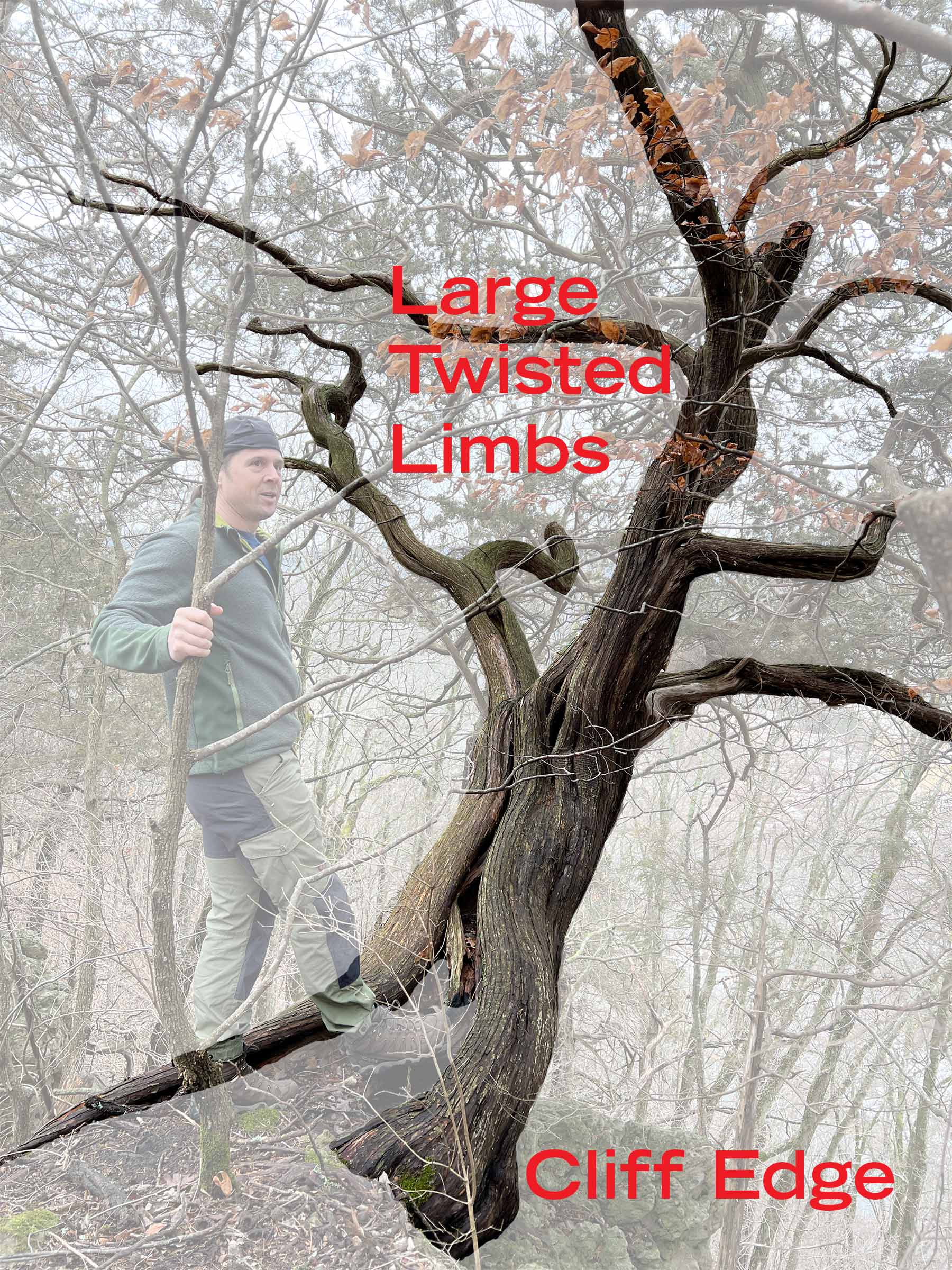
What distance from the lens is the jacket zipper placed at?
9.51 feet

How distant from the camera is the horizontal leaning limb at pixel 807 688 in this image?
288 centimetres

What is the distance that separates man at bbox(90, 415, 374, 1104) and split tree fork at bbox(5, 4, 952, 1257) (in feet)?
0.60

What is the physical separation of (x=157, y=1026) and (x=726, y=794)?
3407 mm

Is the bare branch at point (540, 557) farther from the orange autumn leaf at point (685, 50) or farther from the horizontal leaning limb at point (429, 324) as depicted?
the orange autumn leaf at point (685, 50)

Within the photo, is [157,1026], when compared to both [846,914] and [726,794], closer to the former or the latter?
[726,794]

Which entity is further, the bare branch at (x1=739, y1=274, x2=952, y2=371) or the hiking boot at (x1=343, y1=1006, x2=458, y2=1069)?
the hiking boot at (x1=343, y1=1006, x2=458, y2=1069)

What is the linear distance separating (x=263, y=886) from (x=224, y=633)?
883mm

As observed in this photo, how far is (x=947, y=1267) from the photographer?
21.5 ft

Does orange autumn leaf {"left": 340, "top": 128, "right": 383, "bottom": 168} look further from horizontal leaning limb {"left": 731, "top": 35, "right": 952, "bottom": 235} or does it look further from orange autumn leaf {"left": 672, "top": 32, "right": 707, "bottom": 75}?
horizontal leaning limb {"left": 731, "top": 35, "right": 952, "bottom": 235}

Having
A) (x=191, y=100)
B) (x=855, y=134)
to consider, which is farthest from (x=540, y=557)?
(x=191, y=100)

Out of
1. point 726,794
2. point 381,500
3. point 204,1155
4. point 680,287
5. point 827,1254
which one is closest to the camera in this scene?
point 204,1155

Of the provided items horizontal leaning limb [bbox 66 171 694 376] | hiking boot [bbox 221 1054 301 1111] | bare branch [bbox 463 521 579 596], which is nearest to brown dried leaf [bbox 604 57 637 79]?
horizontal leaning limb [bbox 66 171 694 376]

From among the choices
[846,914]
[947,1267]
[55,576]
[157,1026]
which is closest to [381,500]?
[55,576]

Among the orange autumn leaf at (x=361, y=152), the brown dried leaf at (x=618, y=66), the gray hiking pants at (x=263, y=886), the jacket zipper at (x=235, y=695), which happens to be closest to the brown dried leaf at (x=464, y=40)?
the orange autumn leaf at (x=361, y=152)
